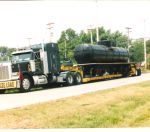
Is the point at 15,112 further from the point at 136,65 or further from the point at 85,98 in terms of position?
the point at 136,65

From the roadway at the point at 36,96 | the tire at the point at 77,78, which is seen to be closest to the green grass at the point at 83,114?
the roadway at the point at 36,96

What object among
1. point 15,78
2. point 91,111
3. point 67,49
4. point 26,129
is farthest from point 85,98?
point 67,49

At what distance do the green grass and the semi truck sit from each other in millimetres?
9591

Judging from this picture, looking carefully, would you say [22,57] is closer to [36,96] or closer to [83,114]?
[36,96]

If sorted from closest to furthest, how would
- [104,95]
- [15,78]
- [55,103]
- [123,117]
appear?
[123,117]
[55,103]
[104,95]
[15,78]

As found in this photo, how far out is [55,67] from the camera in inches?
1046

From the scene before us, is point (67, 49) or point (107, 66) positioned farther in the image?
point (67, 49)

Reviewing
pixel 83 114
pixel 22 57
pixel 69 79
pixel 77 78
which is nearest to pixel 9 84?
pixel 22 57

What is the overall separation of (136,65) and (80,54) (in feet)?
34.6

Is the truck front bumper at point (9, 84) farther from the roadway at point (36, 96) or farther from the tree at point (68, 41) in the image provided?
the tree at point (68, 41)

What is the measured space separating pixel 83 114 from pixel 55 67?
1563 cm

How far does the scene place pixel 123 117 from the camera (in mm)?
10703

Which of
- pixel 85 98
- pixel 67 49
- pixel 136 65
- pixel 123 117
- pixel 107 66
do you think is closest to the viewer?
pixel 123 117

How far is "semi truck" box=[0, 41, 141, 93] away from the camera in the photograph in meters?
23.2
